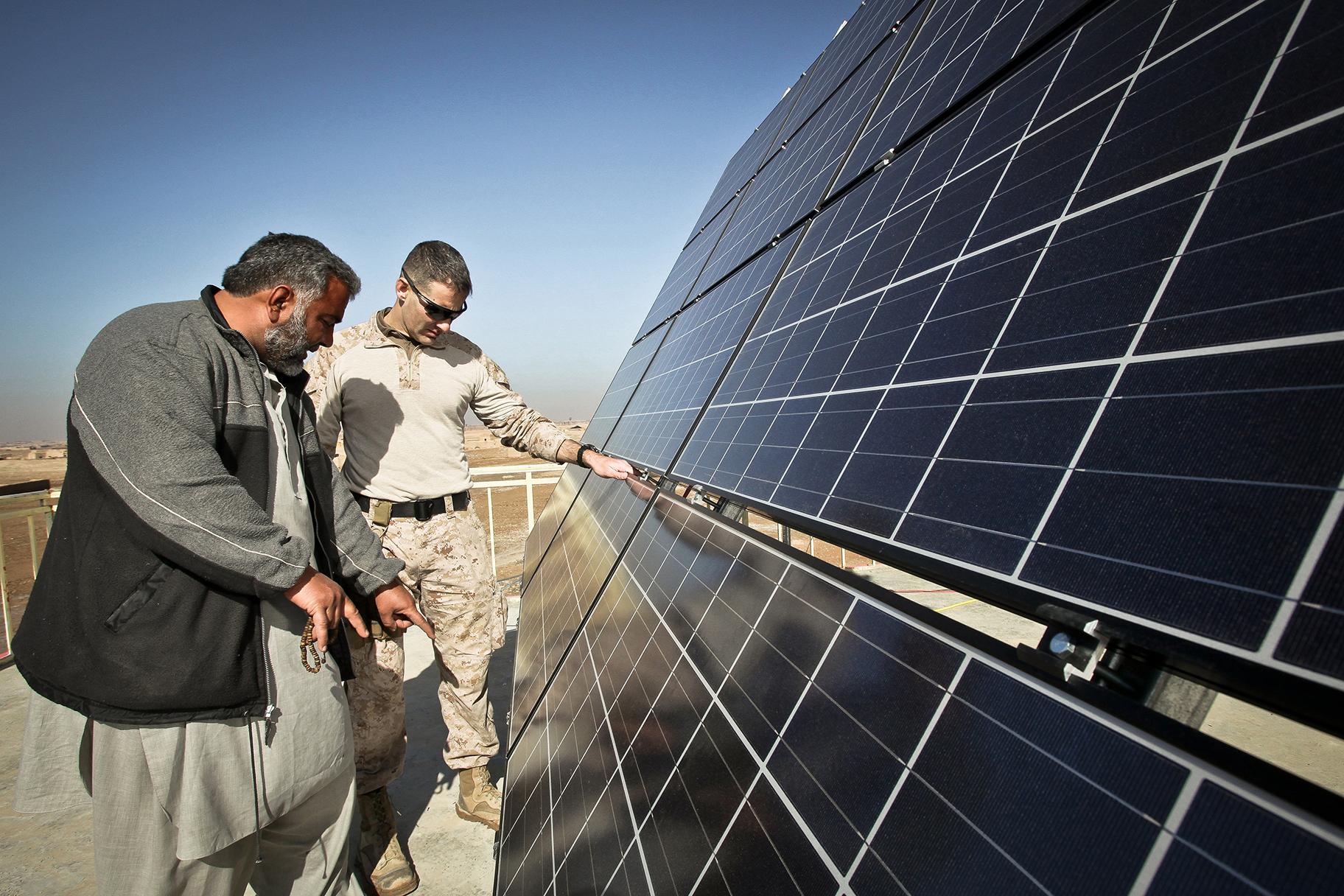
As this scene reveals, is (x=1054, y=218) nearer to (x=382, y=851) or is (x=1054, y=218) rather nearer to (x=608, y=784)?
(x=608, y=784)

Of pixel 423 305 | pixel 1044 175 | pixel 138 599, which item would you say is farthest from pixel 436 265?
pixel 1044 175

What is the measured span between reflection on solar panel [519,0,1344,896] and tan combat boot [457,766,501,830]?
164cm

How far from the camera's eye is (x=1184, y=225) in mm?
1118

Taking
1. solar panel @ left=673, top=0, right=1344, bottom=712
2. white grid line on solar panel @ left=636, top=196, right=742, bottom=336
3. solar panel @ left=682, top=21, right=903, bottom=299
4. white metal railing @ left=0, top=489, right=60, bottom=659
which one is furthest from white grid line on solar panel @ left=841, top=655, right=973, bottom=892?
white metal railing @ left=0, top=489, right=60, bottom=659

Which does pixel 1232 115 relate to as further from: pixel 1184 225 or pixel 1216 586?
pixel 1216 586

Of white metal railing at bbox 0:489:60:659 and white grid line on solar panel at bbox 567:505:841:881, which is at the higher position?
white grid line on solar panel at bbox 567:505:841:881

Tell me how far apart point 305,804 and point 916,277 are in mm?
3293

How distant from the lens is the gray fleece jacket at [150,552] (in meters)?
1.98

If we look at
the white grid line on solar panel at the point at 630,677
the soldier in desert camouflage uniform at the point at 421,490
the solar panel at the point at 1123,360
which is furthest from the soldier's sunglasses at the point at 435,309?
the solar panel at the point at 1123,360

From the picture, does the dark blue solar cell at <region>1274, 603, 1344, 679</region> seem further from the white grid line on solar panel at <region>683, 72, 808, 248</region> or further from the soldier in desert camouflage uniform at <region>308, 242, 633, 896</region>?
the white grid line on solar panel at <region>683, 72, 808, 248</region>

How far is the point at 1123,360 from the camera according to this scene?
1.11 meters

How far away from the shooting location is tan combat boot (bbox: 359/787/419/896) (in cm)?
327

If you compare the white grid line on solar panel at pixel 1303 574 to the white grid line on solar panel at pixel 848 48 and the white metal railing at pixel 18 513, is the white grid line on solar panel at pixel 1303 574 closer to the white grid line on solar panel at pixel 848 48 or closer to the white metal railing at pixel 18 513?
the white grid line on solar panel at pixel 848 48

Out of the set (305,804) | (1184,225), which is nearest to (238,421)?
(305,804)
